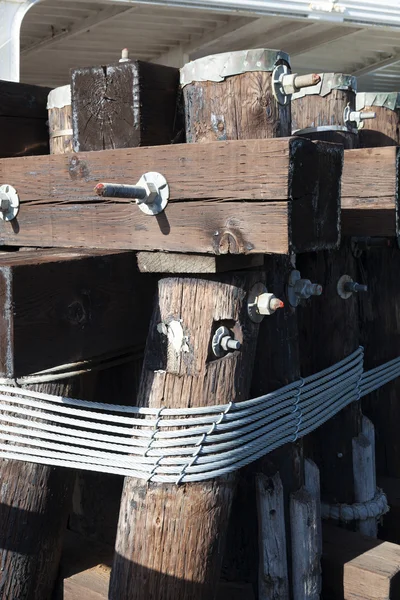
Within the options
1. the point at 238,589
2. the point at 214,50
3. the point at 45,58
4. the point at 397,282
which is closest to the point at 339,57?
the point at 214,50

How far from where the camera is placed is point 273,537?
2900mm

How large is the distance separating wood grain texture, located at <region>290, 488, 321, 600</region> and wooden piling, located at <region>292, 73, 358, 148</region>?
165 cm

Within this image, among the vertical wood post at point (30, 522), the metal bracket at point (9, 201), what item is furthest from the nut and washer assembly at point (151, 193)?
the vertical wood post at point (30, 522)

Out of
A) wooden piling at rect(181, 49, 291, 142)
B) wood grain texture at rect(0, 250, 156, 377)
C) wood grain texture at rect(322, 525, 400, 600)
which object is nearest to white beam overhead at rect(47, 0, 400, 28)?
wooden piling at rect(181, 49, 291, 142)

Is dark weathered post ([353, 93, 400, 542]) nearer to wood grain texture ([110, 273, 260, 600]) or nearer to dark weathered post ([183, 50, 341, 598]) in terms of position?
dark weathered post ([183, 50, 341, 598])

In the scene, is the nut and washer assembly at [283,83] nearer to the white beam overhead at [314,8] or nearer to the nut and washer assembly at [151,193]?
the nut and washer assembly at [151,193]

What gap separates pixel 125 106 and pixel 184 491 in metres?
1.37

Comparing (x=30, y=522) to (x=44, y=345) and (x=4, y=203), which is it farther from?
(x=4, y=203)

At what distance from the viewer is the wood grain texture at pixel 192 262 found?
256 centimetres

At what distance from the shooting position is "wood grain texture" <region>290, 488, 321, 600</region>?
2967 mm

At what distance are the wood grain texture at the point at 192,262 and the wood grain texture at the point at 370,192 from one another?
0.72 meters

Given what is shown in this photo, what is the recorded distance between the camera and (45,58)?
24.1 ft

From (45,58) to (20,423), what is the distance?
5.38 meters

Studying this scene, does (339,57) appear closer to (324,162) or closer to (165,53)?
(165,53)
